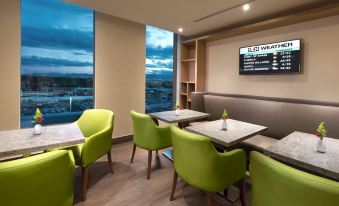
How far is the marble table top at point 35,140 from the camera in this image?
61.7 inches

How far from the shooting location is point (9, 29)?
8.89 feet

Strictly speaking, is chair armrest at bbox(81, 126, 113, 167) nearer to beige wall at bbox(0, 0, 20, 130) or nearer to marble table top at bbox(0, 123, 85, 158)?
marble table top at bbox(0, 123, 85, 158)

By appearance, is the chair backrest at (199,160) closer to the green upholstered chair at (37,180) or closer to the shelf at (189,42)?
the green upholstered chair at (37,180)

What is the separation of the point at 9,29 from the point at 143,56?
2.28 meters

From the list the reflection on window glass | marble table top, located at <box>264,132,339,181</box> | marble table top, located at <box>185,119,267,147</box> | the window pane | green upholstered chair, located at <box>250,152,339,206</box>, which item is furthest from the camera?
the reflection on window glass

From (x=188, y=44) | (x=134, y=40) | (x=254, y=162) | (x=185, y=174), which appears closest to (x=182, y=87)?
(x=188, y=44)

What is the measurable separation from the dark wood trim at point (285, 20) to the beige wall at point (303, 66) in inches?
3.6

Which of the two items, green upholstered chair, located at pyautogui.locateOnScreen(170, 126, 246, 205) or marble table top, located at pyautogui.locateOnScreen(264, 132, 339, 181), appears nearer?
marble table top, located at pyautogui.locateOnScreen(264, 132, 339, 181)

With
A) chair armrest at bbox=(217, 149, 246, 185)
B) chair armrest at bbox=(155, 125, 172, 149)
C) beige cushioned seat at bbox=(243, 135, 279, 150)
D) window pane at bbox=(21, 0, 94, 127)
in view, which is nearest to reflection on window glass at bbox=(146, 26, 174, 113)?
window pane at bbox=(21, 0, 94, 127)

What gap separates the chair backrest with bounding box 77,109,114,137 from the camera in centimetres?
268

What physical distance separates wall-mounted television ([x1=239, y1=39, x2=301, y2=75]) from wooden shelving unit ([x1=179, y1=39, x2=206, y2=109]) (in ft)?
3.11

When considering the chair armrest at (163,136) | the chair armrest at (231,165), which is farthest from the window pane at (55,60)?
the chair armrest at (231,165)

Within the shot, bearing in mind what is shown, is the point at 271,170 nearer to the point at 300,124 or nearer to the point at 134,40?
the point at 300,124

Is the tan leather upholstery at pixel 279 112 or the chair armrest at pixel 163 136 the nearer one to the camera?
the tan leather upholstery at pixel 279 112
